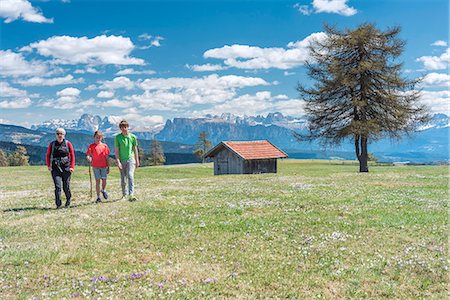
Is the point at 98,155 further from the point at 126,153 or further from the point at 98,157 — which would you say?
the point at 126,153

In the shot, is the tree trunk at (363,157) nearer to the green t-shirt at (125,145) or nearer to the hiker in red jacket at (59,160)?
the green t-shirt at (125,145)

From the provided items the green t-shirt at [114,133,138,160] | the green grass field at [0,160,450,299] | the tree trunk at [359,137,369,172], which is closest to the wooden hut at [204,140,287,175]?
the tree trunk at [359,137,369,172]

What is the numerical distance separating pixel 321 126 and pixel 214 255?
3871cm

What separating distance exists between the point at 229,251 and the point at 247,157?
45364 millimetres

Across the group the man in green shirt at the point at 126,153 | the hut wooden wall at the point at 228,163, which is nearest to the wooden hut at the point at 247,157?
the hut wooden wall at the point at 228,163

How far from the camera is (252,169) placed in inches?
2216

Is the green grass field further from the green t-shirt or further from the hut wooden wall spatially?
the hut wooden wall

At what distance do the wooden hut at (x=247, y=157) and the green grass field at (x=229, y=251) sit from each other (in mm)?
39658

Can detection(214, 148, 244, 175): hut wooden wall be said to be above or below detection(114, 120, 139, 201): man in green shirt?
below

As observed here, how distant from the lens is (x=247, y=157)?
5481 cm

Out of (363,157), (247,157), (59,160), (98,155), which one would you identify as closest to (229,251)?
(59,160)

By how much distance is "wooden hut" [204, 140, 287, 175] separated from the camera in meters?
55.8

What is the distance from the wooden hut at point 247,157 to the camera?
183 ft

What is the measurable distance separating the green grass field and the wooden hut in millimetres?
39658
